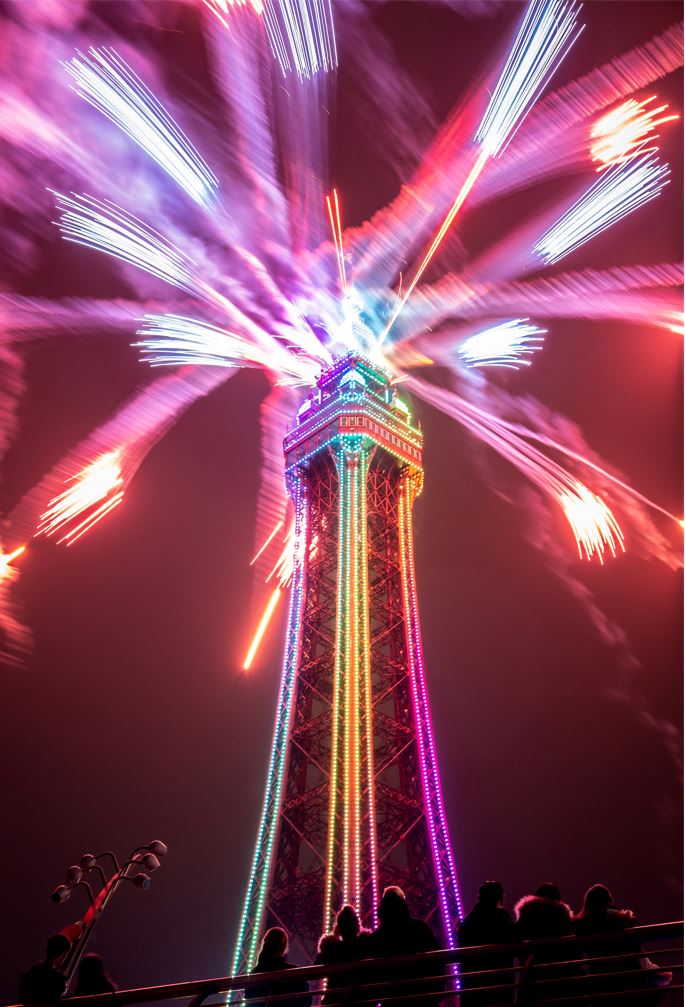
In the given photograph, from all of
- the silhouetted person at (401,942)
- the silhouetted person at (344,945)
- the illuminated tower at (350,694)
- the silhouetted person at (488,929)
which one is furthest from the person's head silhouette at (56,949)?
the illuminated tower at (350,694)

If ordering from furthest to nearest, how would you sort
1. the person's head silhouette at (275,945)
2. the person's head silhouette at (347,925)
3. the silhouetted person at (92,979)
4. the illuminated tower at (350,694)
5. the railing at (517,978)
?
the illuminated tower at (350,694), the silhouetted person at (92,979), the person's head silhouette at (275,945), the person's head silhouette at (347,925), the railing at (517,978)

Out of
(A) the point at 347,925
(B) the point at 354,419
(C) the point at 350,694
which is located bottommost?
(A) the point at 347,925

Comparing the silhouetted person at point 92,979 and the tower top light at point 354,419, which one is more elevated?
the tower top light at point 354,419

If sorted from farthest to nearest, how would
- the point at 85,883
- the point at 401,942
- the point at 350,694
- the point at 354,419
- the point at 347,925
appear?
the point at 354,419
the point at 350,694
the point at 85,883
the point at 347,925
the point at 401,942

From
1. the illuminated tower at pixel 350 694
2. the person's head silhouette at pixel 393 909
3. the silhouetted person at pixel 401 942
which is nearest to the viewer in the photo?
the silhouetted person at pixel 401 942

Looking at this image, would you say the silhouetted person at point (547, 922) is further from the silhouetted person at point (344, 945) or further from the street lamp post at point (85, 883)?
the street lamp post at point (85, 883)

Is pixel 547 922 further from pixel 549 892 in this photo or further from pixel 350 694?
pixel 350 694

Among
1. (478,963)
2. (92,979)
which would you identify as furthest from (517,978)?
(92,979)
